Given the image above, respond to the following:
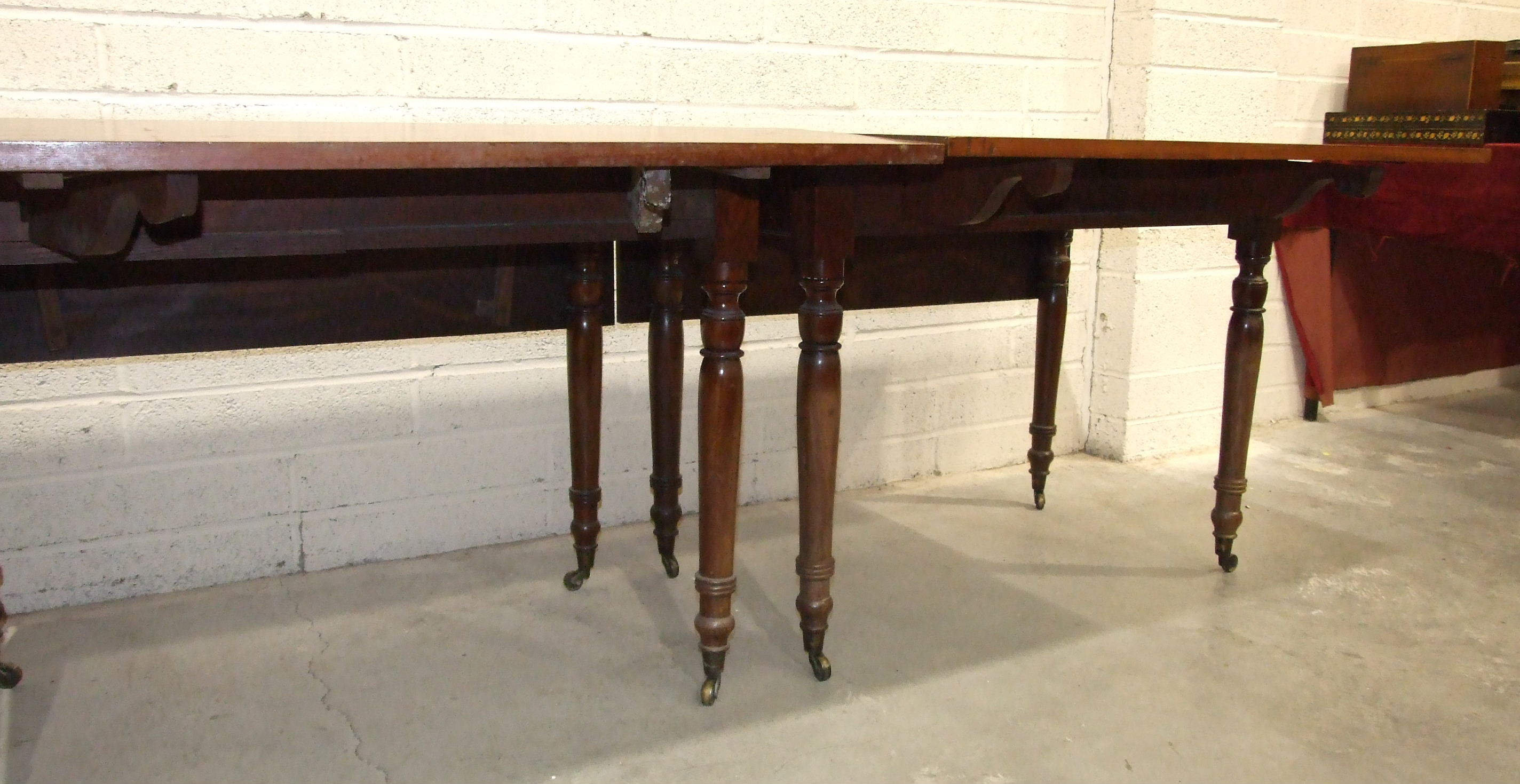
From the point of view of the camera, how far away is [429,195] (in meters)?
1.28

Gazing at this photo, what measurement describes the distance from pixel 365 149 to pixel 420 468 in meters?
1.22

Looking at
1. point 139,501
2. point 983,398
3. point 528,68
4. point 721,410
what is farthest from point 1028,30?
point 139,501

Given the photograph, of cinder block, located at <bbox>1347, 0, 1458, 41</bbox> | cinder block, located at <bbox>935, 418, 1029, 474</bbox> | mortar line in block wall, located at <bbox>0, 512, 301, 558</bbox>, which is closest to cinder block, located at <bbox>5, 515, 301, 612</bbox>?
mortar line in block wall, located at <bbox>0, 512, 301, 558</bbox>

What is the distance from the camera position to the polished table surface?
1.09 meters

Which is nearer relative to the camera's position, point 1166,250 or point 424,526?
point 424,526

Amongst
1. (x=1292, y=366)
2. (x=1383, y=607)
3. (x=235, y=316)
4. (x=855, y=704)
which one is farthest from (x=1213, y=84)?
(x=235, y=316)

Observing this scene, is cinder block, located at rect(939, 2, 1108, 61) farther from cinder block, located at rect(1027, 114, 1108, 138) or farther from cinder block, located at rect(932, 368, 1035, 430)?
cinder block, located at rect(932, 368, 1035, 430)

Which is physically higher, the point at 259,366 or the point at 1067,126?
the point at 1067,126

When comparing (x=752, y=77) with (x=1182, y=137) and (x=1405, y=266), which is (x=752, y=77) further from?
(x=1405, y=266)

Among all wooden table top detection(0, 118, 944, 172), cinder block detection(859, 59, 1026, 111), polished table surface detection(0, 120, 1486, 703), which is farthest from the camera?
cinder block detection(859, 59, 1026, 111)

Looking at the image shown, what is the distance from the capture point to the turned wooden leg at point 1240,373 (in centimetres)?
199

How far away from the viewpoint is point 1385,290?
342 centimetres

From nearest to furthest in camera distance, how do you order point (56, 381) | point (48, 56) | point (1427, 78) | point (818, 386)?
point (818, 386)
point (48, 56)
point (56, 381)
point (1427, 78)

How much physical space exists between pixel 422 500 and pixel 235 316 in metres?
0.78
